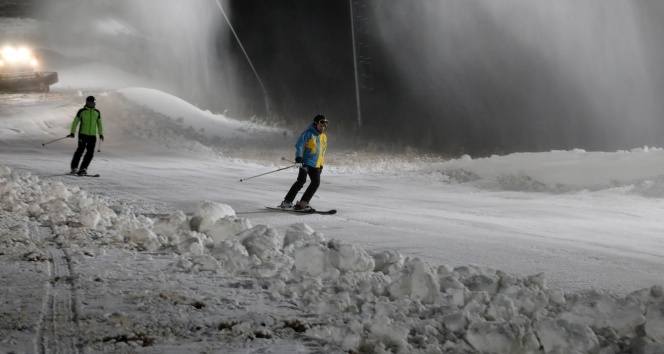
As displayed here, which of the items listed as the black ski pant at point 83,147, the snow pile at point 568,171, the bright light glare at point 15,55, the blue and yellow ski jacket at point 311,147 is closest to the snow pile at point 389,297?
the blue and yellow ski jacket at point 311,147

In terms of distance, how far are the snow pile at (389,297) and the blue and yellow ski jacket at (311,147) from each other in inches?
131

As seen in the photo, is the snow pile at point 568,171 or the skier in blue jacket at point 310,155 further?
the snow pile at point 568,171

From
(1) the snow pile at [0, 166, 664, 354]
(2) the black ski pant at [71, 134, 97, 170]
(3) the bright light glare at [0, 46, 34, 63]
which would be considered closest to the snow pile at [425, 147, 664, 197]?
(2) the black ski pant at [71, 134, 97, 170]

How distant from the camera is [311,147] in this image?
1145 centimetres

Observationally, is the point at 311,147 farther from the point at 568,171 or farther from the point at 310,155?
the point at 568,171

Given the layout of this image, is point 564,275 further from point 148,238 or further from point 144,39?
point 144,39

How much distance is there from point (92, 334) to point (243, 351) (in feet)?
3.09

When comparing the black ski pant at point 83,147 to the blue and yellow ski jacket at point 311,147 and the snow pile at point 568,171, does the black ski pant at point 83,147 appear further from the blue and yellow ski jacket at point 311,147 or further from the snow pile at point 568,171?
the snow pile at point 568,171

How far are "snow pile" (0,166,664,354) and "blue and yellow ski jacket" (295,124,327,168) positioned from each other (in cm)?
334

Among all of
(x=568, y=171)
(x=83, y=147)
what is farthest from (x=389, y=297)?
(x=568, y=171)

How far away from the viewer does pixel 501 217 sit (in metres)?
12.0

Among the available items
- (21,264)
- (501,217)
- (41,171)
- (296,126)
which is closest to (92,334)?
(21,264)

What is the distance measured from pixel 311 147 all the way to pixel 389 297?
6.21 m

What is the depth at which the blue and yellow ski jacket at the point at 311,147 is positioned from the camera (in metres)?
11.3
